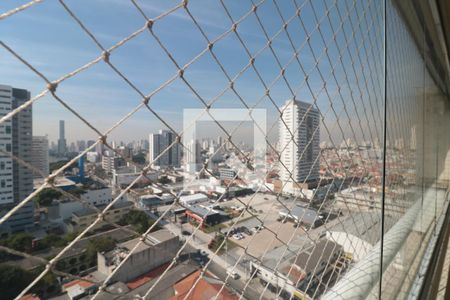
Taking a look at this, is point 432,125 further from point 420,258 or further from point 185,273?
point 185,273

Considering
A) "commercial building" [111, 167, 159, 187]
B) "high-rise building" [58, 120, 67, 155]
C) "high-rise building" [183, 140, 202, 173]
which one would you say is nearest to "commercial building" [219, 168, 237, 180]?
"high-rise building" [183, 140, 202, 173]

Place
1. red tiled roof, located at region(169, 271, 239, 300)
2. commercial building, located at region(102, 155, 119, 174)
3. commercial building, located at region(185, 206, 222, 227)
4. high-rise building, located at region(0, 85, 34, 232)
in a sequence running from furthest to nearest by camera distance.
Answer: red tiled roof, located at region(169, 271, 239, 300), commercial building, located at region(185, 206, 222, 227), commercial building, located at region(102, 155, 119, 174), high-rise building, located at region(0, 85, 34, 232)

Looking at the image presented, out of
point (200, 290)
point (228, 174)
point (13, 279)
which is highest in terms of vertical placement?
point (228, 174)

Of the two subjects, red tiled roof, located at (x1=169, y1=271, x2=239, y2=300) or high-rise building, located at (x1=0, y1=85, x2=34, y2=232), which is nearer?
high-rise building, located at (x1=0, y1=85, x2=34, y2=232)

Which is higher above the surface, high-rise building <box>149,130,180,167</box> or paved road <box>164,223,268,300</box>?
high-rise building <box>149,130,180,167</box>

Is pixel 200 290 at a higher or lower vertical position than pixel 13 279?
lower

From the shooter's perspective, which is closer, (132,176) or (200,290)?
(132,176)

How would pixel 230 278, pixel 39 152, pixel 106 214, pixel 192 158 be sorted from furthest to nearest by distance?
1. pixel 192 158
2. pixel 230 278
3. pixel 39 152
4. pixel 106 214

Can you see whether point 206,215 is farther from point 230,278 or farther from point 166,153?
point 166,153

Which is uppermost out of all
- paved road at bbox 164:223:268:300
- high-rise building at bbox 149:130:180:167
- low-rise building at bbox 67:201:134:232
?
high-rise building at bbox 149:130:180:167

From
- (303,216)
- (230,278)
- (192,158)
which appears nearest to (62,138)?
(192,158)

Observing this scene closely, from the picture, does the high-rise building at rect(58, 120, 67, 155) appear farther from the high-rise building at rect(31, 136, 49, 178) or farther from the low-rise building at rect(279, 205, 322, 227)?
the low-rise building at rect(279, 205, 322, 227)

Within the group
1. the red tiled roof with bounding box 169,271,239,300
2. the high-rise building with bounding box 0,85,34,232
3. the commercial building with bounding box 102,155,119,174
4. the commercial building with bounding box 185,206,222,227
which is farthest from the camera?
the red tiled roof with bounding box 169,271,239,300
